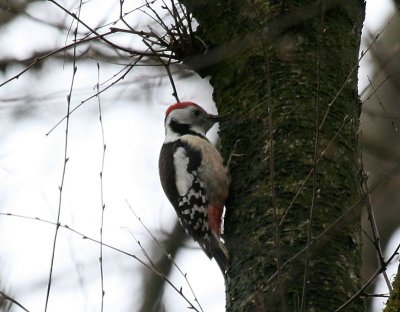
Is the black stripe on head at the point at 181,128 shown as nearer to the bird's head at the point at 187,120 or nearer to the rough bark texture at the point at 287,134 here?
the bird's head at the point at 187,120

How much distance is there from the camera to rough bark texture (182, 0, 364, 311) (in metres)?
3.16

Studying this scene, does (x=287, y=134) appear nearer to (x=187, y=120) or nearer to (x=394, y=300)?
(x=394, y=300)

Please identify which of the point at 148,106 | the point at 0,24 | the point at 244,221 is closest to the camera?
the point at 244,221

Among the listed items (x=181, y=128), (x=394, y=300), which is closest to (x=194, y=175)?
(x=181, y=128)

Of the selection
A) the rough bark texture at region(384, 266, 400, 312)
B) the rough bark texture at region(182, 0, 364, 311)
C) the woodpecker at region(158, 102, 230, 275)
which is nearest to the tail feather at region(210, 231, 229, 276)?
the woodpecker at region(158, 102, 230, 275)

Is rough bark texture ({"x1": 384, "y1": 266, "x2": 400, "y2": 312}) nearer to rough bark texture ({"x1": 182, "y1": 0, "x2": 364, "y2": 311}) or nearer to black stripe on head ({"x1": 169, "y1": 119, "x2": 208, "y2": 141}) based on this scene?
rough bark texture ({"x1": 182, "y1": 0, "x2": 364, "y2": 311})

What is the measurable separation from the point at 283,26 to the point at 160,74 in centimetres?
163

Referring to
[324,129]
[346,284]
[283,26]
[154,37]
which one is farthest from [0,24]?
[346,284]

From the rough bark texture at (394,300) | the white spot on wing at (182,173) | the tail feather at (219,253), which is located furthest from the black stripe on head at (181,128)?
the rough bark texture at (394,300)

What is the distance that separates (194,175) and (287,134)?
139cm

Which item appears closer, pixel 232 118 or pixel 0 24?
pixel 232 118

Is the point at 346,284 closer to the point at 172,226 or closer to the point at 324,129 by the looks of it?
the point at 324,129

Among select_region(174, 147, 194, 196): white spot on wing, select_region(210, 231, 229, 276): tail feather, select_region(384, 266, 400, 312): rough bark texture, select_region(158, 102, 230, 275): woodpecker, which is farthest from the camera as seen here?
select_region(174, 147, 194, 196): white spot on wing

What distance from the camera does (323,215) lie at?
3.28 m
